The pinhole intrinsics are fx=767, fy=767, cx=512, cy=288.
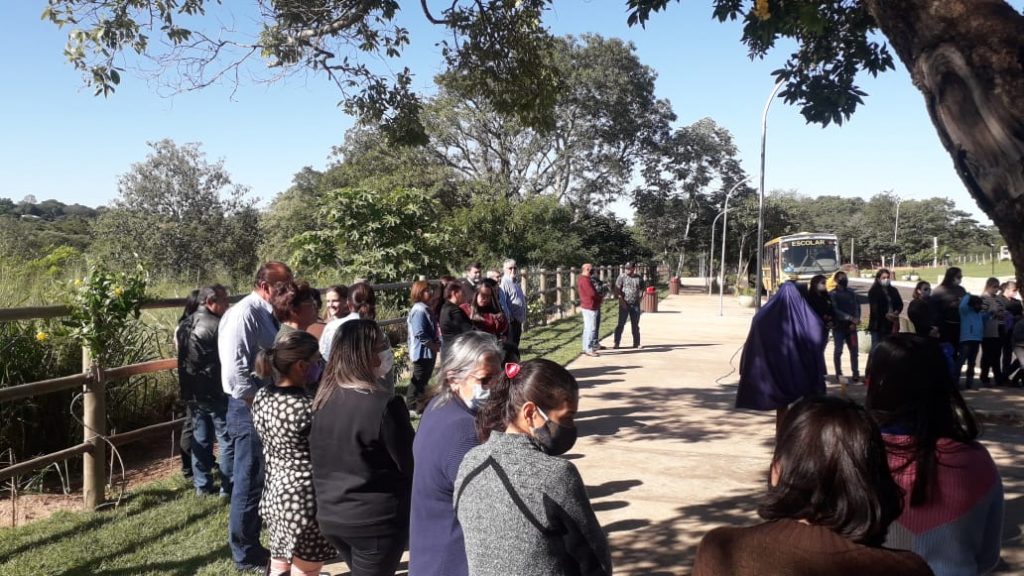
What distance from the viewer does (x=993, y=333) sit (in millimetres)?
10781

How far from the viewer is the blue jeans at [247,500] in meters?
4.27

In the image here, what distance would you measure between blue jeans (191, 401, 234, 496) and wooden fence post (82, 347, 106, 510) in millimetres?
610

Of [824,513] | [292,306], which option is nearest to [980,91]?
[824,513]

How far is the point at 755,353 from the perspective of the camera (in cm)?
538

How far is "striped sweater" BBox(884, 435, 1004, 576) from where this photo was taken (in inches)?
89.6

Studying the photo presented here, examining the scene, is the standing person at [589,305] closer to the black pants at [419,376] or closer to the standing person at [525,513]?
the black pants at [419,376]

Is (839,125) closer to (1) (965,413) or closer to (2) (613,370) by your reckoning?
(1) (965,413)

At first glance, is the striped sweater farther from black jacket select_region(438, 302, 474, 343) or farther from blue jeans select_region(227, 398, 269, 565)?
black jacket select_region(438, 302, 474, 343)

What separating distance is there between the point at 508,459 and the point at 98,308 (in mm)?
4267

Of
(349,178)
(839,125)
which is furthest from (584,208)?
(839,125)

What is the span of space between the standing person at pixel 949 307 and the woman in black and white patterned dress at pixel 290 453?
32.7ft

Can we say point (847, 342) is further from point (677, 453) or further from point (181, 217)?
point (181, 217)

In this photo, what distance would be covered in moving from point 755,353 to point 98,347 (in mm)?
4574

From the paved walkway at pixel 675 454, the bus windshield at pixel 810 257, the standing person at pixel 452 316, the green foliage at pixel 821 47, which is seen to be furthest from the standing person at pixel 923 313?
the bus windshield at pixel 810 257
